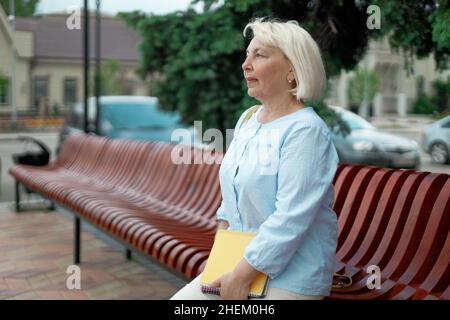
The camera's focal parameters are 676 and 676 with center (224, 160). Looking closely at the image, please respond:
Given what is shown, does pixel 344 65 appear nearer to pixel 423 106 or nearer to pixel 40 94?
pixel 423 106

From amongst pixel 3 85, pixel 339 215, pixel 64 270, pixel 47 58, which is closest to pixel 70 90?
pixel 47 58

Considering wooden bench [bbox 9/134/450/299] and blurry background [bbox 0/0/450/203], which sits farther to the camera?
blurry background [bbox 0/0/450/203]

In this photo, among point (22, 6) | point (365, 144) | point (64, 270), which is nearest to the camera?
point (365, 144)

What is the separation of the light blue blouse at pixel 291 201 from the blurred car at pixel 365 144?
2.62 meters

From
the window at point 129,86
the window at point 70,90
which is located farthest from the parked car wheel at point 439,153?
the window at point 70,90

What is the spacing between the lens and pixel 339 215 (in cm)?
308

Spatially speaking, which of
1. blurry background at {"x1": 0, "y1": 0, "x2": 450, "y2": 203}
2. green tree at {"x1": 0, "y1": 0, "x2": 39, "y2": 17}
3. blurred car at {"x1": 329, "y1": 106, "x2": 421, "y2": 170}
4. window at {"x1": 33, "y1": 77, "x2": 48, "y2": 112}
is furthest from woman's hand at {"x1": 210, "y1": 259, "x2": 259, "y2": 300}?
window at {"x1": 33, "y1": 77, "x2": 48, "y2": 112}

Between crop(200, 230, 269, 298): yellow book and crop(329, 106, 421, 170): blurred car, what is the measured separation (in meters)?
2.71

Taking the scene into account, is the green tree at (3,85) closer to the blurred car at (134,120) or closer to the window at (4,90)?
the window at (4,90)

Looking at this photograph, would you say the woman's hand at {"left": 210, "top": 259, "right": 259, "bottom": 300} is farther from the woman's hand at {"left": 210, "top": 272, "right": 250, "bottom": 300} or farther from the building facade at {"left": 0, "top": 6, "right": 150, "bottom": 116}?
the building facade at {"left": 0, "top": 6, "right": 150, "bottom": 116}

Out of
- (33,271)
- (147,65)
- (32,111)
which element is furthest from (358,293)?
(32,111)

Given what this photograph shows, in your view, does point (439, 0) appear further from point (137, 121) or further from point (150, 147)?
point (137, 121)

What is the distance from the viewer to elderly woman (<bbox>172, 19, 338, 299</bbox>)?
1882mm

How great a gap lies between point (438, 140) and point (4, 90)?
6710 millimetres
